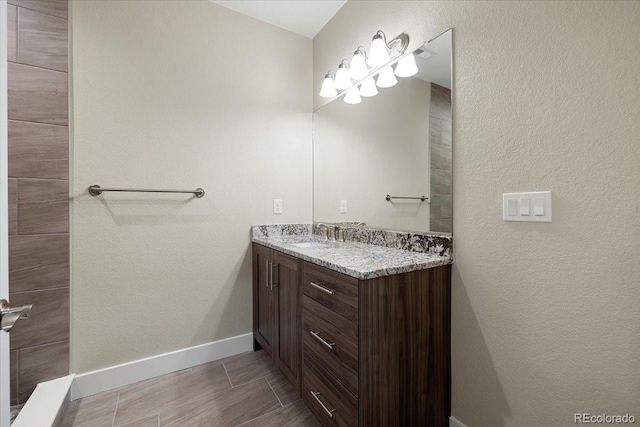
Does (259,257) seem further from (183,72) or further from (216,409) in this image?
(183,72)

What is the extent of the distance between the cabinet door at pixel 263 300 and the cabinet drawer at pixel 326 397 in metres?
0.44

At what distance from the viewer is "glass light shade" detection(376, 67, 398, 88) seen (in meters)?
1.59

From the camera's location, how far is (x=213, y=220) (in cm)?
193

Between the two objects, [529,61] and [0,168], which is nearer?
[0,168]

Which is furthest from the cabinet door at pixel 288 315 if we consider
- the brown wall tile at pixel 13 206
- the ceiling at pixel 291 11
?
the ceiling at pixel 291 11

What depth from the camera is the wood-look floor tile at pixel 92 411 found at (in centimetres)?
138

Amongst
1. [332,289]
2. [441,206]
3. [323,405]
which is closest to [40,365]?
[323,405]

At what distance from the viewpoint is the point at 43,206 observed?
57.3 inches

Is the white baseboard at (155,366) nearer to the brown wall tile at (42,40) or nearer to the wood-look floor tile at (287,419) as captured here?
the wood-look floor tile at (287,419)

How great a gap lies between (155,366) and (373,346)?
151 cm

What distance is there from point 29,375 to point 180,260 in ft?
2.86

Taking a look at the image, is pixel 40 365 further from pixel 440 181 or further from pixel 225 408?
pixel 440 181

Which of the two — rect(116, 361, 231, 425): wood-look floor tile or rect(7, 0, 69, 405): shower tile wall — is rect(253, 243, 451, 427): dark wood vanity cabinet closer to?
rect(116, 361, 231, 425): wood-look floor tile

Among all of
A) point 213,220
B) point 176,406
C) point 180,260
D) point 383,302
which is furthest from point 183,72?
point 176,406
